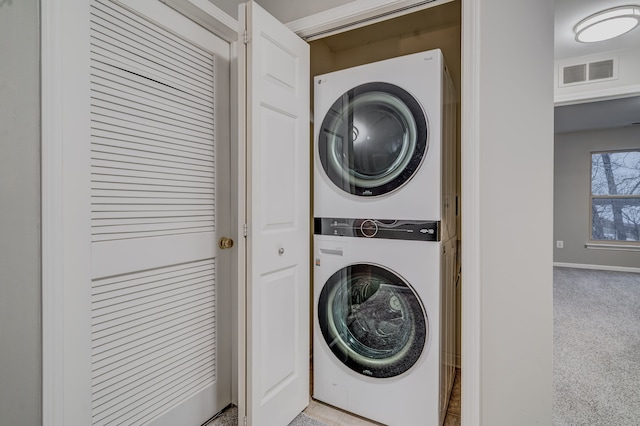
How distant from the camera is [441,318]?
1.53 meters

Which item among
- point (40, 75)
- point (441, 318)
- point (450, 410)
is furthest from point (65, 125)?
point (450, 410)

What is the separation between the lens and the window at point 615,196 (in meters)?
5.12

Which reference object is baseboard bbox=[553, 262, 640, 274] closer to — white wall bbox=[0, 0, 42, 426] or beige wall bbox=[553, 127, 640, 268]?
beige wall bbox=[553, 127, 640, 268]

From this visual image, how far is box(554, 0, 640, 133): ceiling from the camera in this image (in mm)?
2400

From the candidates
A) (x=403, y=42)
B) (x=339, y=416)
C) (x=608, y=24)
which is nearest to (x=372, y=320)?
(x=339, y=416)

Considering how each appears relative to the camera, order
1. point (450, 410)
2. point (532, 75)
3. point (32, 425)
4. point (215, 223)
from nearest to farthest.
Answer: point (32, 425) < point (532, 75) < point (215, 223) < point (450, 410)

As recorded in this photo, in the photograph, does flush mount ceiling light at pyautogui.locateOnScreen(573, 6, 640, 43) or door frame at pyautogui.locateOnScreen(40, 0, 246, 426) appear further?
flush mount ceiling light at pyautogui.locateOnScreen(573, 6, 640, 43)

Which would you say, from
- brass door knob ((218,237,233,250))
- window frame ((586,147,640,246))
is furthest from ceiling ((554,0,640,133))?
brass door knob ((218,237,233,250))

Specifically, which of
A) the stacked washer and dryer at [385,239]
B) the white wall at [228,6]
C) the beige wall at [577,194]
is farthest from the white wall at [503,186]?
the beige wall at [577,194]

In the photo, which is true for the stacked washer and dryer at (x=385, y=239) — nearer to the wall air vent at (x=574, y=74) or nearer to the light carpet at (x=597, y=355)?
the light carpet at (x=597, y=355)

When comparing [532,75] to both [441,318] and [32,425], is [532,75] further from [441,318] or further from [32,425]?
[32,425]

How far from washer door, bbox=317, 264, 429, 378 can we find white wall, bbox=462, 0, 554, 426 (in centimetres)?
26

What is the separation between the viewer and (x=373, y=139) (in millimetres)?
1616

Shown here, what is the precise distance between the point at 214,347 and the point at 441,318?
1156 millimetres
